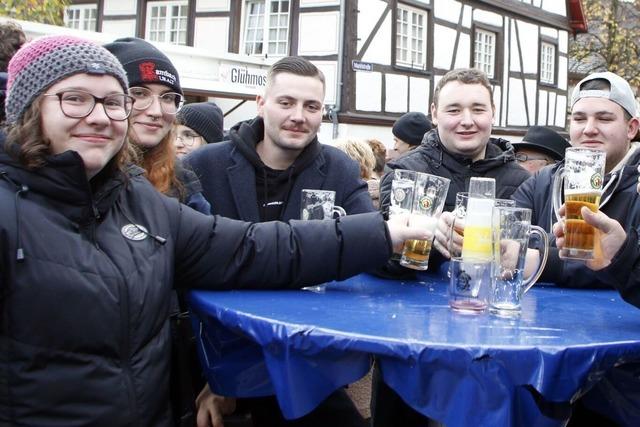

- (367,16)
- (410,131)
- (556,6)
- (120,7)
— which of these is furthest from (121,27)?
(410,131)

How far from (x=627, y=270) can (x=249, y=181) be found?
1563 mm

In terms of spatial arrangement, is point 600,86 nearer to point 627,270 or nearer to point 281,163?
point 627,270

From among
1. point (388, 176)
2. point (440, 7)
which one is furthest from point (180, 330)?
point (440, 7)

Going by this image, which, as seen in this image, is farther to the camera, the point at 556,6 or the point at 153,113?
the point at 556,6

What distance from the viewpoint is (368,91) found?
1470cm

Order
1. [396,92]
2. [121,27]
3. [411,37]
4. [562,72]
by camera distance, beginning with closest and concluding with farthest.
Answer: [396,92] → [411,37] → [121,27] → [562,72]

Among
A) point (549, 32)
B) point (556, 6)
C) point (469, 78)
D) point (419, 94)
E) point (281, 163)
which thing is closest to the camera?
→ point (281, 163)

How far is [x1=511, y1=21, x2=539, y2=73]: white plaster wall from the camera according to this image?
64.0 feet

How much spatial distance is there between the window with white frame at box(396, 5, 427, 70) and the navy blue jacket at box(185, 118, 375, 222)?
41.8ft

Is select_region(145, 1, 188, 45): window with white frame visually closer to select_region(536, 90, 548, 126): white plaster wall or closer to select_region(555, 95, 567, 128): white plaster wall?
select_region(536, 90, 548, 126): white plaster wall

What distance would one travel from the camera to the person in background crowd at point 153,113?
2775 millimetres

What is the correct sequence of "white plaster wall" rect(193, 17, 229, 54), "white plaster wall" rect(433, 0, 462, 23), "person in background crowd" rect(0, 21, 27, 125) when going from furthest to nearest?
"white plaster wall" rect(433, 0, 462, 23), "white plaster wall" rect(193, 17, 229, 54), "person in background crowd" rect(0, 21, 27, 125)

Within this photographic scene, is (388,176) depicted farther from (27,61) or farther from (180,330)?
(27,61)

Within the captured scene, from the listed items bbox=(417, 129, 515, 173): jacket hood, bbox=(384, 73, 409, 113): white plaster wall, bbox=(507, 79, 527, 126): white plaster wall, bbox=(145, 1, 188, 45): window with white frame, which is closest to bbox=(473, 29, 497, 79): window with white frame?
bbox=(507, 79, 527, 126): white plaster wall
